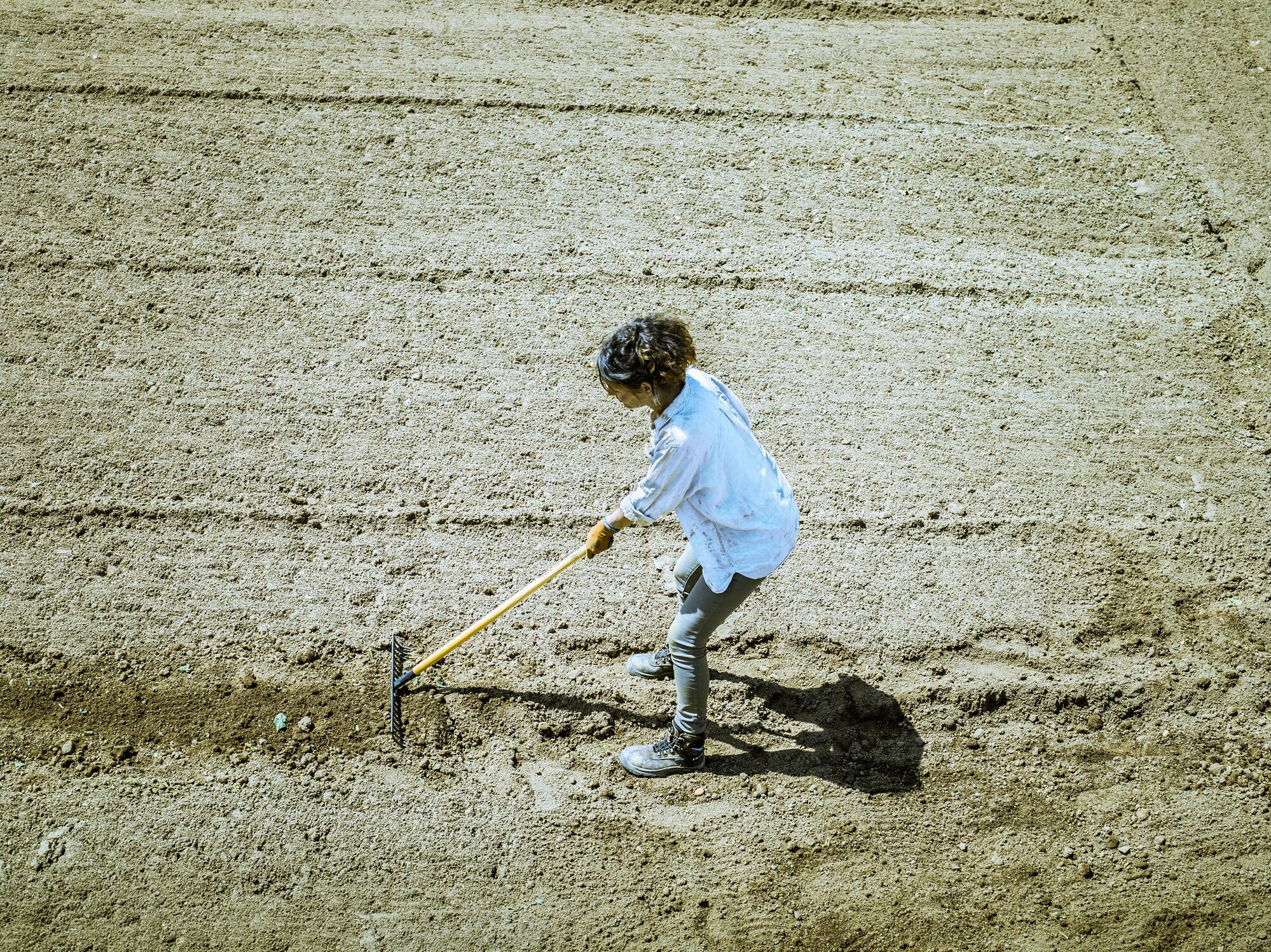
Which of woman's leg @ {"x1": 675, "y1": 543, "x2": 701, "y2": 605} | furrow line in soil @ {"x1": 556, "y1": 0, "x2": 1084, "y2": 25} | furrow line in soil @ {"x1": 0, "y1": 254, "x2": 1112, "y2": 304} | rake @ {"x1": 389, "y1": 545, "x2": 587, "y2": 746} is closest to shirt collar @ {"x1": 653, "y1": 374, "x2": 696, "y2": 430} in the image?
woman's leg @ {"x1": 675, "y1": 543, "x2": 701, "y2": 605}

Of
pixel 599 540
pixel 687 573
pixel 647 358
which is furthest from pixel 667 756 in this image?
pixel 647 358

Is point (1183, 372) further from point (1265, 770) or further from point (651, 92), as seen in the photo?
point (651, 92)

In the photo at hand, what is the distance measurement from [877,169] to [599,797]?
14.5ft

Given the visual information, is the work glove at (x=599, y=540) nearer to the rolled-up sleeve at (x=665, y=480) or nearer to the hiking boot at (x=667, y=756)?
the rolled-up sleeve at (x=665, y=480)

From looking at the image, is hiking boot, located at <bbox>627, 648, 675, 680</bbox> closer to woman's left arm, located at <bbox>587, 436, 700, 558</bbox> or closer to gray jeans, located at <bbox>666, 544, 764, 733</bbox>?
gray jeans, located at <bbox>666, 544, 764, 733</bbox>

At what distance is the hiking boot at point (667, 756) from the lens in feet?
12.3

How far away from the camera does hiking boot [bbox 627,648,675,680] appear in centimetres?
406

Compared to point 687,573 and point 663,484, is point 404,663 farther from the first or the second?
point 663,484

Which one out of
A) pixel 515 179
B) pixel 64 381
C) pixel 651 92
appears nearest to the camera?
pixel 64 381

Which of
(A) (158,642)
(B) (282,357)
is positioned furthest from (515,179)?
(A) (158,642)

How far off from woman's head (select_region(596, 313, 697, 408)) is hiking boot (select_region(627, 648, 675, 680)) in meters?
1.52

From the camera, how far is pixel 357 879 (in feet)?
11.7

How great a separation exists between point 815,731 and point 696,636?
1.01 meters

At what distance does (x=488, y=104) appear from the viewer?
239 inches
